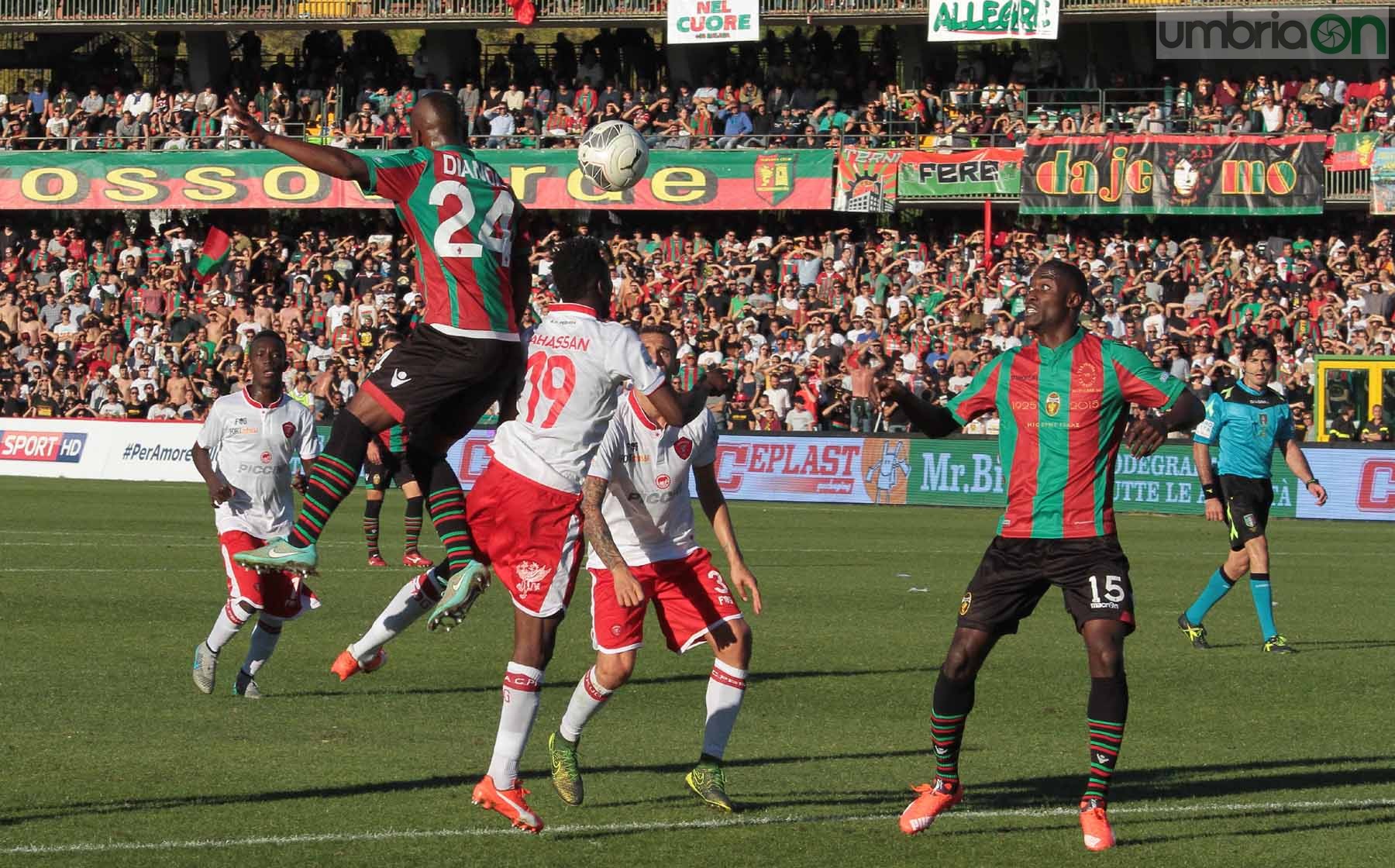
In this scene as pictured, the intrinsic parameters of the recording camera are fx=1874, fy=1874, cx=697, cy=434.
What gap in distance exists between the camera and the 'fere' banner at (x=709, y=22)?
132 feet

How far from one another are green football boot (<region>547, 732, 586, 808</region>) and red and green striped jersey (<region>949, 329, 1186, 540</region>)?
2143mm

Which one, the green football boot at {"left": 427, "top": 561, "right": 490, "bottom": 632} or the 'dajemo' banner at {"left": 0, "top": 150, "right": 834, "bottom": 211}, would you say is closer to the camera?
the green football boot at {"left": 427, "top": 561, "right": 490, "bottom": 632}

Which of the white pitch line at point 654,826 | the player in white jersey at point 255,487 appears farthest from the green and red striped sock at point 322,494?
the player in white jersey at point 255,487

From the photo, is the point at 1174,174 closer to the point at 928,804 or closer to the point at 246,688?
the point at 246,688

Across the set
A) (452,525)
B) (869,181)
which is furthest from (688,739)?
(869,181)

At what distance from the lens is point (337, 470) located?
839 centimetres

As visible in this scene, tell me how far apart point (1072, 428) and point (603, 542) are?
203 cm

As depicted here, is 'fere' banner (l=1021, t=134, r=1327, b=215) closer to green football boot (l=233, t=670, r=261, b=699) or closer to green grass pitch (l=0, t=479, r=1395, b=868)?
green grass pitch (l=0, t=479, r=1395, b=868)

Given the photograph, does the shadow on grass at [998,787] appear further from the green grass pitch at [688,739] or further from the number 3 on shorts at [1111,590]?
the number 3 on shorts at [1111,590]

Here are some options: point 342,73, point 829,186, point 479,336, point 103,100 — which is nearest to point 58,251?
point 103,100

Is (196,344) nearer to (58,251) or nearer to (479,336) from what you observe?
(58,251)

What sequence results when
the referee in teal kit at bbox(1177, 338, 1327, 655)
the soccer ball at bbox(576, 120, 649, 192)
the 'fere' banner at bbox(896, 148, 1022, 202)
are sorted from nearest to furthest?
the soccer ball at bbox(576, 120, 649, 192) < the referee in teal kit at bbox(1177, 338, 1327, 655) < the 'fere' banner at bbox(896, 148, 1022, 202)

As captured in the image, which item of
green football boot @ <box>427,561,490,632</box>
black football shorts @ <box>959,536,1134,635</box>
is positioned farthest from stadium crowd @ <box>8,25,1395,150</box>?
green football boot @ <box>427,561,490,632</box>

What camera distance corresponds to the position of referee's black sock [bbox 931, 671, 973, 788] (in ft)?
26.1
